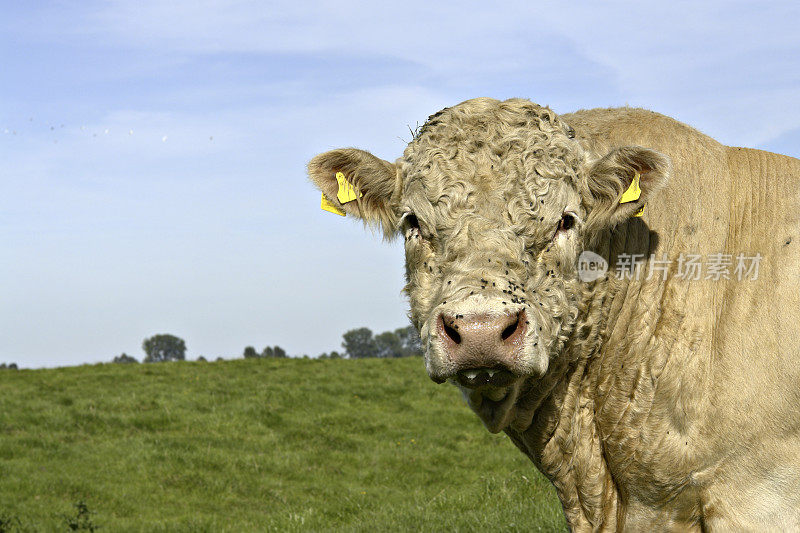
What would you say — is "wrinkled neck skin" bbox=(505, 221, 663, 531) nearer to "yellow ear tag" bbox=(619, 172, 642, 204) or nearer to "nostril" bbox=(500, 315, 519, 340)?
"yellow ear tag" bbox=(619, 172, 642, 204)

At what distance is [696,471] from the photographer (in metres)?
4.54

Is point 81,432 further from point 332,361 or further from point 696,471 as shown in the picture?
point 696,471

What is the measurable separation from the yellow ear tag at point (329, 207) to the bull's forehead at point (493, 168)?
593 millimetres

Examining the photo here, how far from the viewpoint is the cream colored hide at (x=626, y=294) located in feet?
14.0

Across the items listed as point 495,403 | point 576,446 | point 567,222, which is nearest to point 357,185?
point 567,222

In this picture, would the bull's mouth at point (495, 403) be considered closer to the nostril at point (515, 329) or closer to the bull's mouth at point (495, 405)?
the bull's mouth at point (495, 405)

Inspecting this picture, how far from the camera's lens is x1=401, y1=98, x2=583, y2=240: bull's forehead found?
4.16 m

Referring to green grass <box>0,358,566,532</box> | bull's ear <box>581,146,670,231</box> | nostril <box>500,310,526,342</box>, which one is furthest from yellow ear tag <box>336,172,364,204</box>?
green grass <box>0,358,566,532</box>

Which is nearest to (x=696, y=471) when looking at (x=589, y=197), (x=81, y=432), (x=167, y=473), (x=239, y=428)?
(x=589, y=197)

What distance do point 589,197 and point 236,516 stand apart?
31.5 ft

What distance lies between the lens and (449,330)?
365 centimetres

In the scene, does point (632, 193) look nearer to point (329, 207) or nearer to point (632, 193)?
point (632, 193)

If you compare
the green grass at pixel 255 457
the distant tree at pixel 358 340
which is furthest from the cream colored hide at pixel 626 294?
the distant tree at pixel 358 340

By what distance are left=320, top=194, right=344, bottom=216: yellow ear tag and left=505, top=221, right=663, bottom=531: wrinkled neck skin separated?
161 cm
